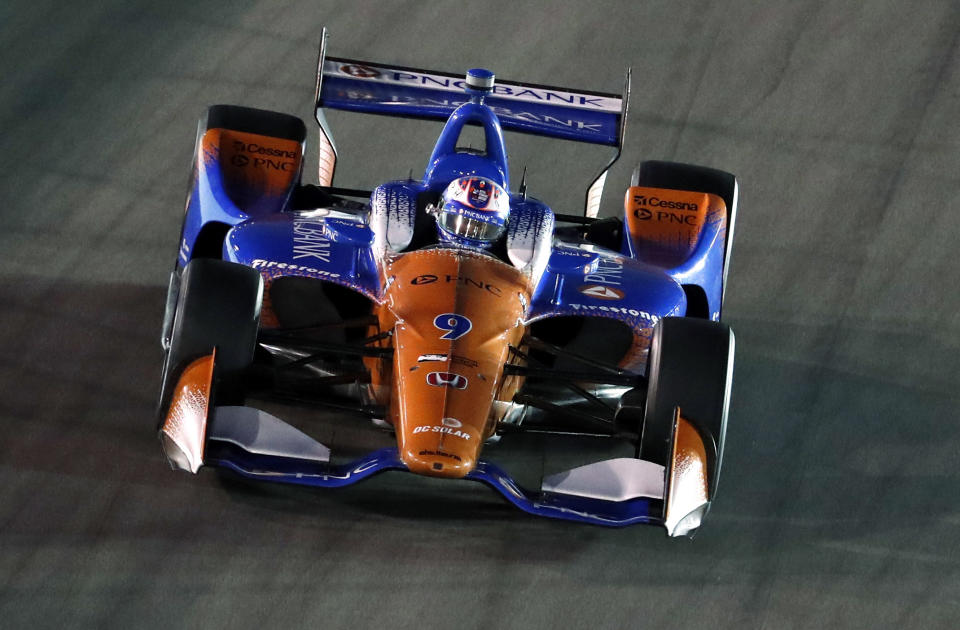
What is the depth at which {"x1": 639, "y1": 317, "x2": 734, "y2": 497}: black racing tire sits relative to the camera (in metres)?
6.44

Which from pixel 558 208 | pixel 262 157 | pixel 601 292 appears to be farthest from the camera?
pixel 558 208

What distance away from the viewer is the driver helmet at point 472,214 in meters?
7.30

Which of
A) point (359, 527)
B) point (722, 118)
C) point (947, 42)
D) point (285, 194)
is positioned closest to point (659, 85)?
point (722, 118)

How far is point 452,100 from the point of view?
870cm

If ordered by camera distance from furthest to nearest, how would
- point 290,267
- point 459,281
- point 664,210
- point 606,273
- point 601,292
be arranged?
point 664,210 → point 606,273 → point 601,292 → point 290,267 → point 459,281

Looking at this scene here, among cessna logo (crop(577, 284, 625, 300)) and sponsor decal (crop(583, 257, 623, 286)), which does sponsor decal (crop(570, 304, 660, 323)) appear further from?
sponsor decal (crop(583, 257, 623, 286))

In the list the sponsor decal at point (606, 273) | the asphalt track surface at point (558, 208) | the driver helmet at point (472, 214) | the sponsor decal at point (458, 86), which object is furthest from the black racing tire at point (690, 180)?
the driver helmet at point (472, 214)

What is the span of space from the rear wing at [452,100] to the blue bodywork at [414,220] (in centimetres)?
1

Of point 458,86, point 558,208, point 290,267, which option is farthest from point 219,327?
point 558,208

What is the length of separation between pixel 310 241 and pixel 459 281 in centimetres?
91

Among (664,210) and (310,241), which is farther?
(664,210)

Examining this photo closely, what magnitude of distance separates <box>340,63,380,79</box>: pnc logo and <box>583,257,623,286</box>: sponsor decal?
193 centimetres

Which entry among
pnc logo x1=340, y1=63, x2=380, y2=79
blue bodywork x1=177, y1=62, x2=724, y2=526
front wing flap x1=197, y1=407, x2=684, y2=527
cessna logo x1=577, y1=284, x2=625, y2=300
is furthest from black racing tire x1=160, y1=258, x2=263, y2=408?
pnc logo x1=340, y1=63, x2=380, y2=79

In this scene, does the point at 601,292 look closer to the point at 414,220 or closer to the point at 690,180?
the point at 414,220
